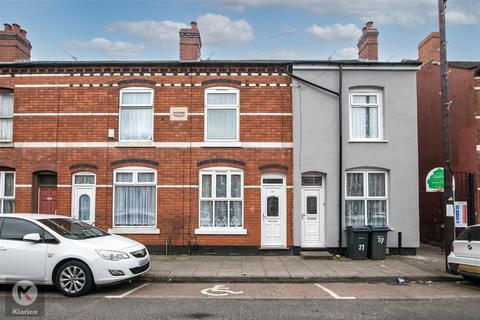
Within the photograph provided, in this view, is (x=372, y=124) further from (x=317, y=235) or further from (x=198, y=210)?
(x=198, y=210)

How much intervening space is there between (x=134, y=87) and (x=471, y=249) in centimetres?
1106

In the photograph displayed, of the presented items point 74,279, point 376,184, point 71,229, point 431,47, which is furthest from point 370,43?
point 74,279

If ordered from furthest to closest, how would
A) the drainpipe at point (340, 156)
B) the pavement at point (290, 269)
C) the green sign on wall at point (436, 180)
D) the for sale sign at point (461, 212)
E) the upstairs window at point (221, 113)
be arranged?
the upstairs window at point (221, 113)
the drainpipe at point (340, 156)
the for sale sign at point (461, 212)
the green sign on wall at point (436, 180)
the pavement at point (290, 269)

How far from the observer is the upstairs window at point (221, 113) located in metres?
14.8

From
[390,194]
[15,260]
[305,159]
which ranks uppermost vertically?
[305,159]

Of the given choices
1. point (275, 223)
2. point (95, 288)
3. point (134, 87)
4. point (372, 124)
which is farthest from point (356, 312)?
point (134, 87)

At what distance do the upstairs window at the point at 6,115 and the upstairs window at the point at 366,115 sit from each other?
11.7 m

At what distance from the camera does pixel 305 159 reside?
568 inches

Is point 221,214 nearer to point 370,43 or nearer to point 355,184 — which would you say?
point 355,184

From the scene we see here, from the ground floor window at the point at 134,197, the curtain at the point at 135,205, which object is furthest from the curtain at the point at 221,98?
the curtain at the point at 135,205

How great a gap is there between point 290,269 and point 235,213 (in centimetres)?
339

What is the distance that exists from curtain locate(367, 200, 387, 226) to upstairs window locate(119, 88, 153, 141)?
25.6 feet

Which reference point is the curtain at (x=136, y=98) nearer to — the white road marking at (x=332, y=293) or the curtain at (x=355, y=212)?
the curtain at (x=355, y=212)

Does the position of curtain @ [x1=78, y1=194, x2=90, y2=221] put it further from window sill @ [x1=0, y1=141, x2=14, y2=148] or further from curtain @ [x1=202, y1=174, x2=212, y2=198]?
curtain @ [x1=202, y1=174, x2=212, y2=198]
